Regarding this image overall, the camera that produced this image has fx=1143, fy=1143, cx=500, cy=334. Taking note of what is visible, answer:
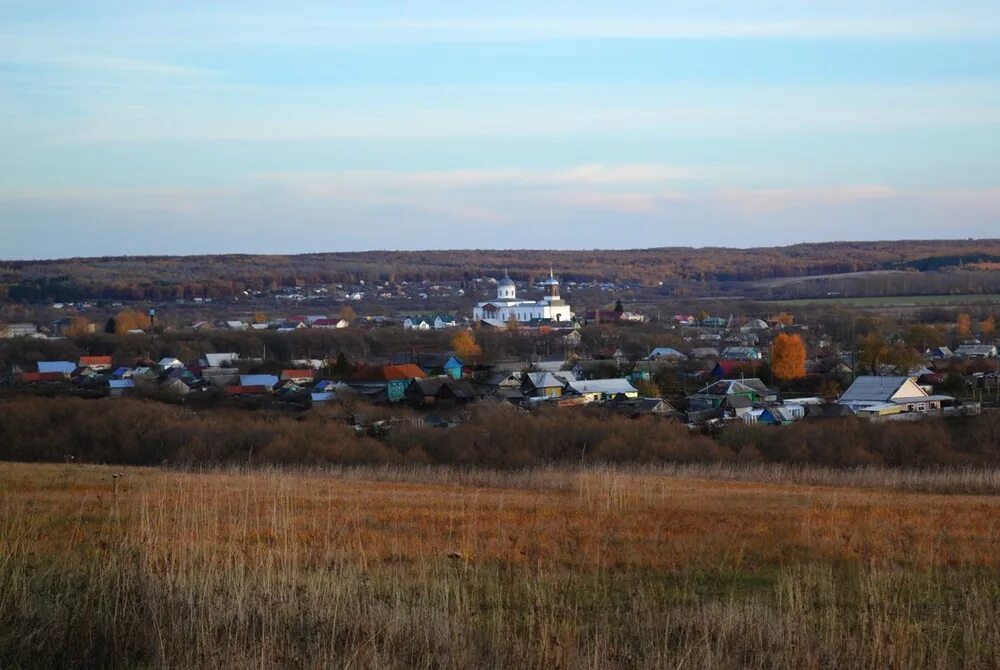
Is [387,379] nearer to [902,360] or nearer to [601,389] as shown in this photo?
[601,389]

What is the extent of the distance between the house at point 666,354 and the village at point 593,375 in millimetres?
101

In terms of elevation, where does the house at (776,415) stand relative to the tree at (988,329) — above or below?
below

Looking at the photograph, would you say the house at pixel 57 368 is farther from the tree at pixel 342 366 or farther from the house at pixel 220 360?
the tree at pixel 342 366

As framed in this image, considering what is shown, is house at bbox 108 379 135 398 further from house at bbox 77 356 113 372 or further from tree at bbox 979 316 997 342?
tree at bbox 979 316 997 342

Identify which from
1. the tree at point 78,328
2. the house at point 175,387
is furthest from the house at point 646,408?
the tree at point 78,328

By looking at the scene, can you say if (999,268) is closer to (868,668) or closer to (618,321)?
(618,321)

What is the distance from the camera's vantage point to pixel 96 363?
53.3m

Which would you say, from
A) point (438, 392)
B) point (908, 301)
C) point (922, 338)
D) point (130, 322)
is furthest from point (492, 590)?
point (908, 301)

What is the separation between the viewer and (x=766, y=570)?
31.8ft

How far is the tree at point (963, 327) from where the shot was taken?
61.6 metres

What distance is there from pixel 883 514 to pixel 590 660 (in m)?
8.39

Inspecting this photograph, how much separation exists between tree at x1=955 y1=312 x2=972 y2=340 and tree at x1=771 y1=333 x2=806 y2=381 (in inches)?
821

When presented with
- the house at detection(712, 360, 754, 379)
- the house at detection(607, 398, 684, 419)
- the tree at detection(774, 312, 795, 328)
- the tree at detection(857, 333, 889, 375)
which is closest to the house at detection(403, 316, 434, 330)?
the tree at detection(774, 312, 795, 328)

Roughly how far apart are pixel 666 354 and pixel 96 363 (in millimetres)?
26866
